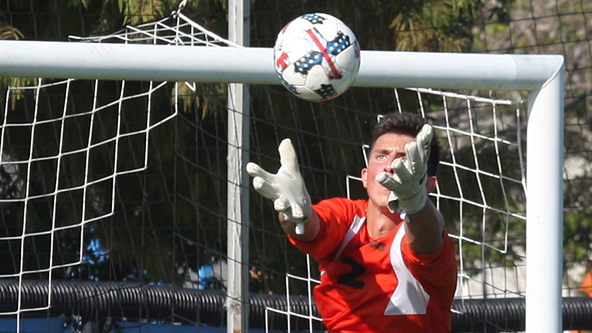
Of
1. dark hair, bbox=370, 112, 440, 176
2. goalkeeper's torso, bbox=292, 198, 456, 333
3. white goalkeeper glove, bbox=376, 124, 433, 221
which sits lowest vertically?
goalkeeper's torso, bbox=292, 198, 456, 333

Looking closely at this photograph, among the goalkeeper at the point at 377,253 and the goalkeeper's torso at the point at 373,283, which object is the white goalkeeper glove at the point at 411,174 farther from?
the goalkeeper's torso at the point at 373,283

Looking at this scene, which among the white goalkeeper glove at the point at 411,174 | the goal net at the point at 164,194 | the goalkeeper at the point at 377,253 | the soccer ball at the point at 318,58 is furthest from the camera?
the goal net at the point at 164,194

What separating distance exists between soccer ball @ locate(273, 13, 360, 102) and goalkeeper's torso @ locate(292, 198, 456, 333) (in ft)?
1.76

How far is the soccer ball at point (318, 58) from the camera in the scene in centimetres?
260

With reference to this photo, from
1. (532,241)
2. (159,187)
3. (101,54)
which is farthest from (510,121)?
(101,54)

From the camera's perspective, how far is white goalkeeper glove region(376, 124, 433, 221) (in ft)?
8.03

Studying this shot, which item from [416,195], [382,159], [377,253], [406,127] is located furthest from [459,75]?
[377,253]

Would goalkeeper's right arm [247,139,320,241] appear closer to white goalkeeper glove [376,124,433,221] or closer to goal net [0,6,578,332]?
white goalkeeper glove [376,124,433,221]

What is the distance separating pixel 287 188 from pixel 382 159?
41 centimetres

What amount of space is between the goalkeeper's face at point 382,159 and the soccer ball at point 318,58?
1.21 ft

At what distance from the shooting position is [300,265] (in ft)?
20.0

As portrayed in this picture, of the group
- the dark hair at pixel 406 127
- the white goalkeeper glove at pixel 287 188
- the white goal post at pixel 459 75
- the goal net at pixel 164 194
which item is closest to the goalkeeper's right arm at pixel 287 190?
the white goalkeeper glove at pixel 287 188

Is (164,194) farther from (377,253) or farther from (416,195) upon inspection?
(416,195)

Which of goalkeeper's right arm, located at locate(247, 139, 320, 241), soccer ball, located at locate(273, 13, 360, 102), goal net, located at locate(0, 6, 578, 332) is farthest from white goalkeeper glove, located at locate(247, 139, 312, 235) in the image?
goal net, located at locate(0, 6, 578, 332)
